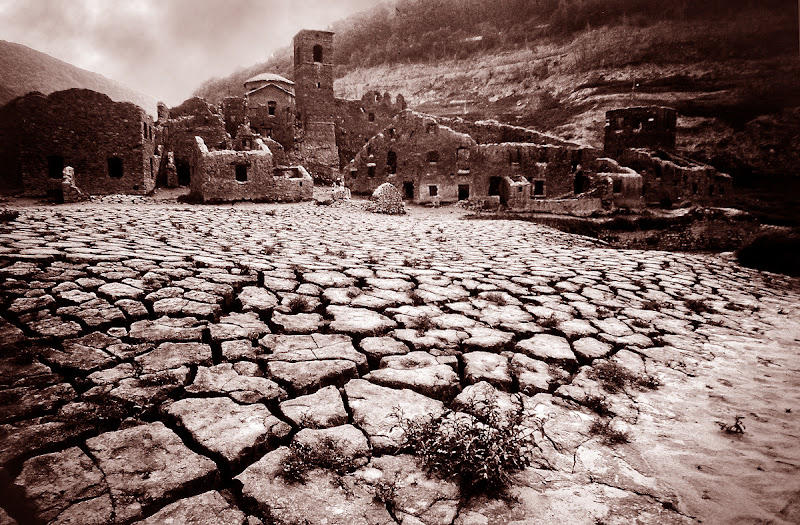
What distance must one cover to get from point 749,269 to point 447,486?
9188 mm

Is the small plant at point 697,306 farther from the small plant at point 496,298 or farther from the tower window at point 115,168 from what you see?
the tower window at point 115,168

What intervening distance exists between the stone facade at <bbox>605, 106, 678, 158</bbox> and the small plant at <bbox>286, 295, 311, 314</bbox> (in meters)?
33.0

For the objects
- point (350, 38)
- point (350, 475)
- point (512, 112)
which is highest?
point (350, 38)

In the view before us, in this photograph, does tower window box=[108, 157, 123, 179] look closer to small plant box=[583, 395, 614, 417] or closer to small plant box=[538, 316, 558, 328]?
small plant box=[538, 316, 558, 328]

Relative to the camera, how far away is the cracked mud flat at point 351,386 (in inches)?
69.3

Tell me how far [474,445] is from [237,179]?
16.6 meters

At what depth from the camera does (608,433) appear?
240 centimetres

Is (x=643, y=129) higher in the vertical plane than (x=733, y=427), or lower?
higher

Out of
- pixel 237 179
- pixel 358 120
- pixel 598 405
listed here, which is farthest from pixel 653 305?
pixel 358 120

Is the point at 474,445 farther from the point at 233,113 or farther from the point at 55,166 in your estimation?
the point at 233,113

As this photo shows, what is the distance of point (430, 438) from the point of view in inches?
84.1

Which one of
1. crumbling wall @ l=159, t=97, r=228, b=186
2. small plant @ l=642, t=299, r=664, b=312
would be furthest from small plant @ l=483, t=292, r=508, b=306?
crumbling wall @ l=159, t=97, r=228, b=186

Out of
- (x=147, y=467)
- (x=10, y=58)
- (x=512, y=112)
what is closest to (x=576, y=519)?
(x=147, y=467)

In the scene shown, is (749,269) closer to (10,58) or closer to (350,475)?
(350,475)
